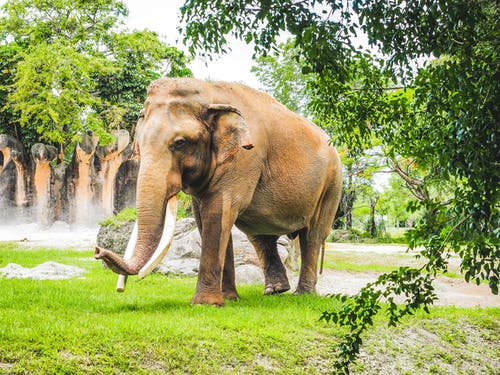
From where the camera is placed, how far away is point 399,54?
354 centimetres

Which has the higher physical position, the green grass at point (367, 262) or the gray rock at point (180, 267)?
the gray rock at point (180, 267)

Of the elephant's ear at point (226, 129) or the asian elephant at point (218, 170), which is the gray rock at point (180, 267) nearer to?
the asian elephant at point (218, 170)

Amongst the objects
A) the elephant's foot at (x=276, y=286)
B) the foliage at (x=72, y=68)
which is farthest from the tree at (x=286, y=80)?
the elephant's foot at (x=276, y=286)

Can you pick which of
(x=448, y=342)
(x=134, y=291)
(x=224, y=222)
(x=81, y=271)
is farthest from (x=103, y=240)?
(x=448, y=342)

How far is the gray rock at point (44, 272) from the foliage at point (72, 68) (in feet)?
42.5

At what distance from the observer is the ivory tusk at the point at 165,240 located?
5980 mm

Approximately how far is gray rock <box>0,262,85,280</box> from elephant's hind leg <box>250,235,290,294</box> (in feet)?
10.9

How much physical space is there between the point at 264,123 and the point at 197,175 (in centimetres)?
138

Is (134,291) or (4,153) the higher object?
(4,153)

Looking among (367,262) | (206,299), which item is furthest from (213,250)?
(367,262)

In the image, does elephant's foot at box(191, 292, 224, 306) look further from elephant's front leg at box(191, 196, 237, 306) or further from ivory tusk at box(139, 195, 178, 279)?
ivory tusk at box(139, 195, 178, 279)

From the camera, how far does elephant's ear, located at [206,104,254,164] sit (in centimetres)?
699

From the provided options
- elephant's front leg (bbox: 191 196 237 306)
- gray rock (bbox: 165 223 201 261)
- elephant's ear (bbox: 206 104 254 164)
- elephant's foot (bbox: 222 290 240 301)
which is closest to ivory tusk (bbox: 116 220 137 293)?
elephant's front leg (bbox: 191 196 237 306)

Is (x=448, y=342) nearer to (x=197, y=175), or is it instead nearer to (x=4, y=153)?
(x=197, y=175)
